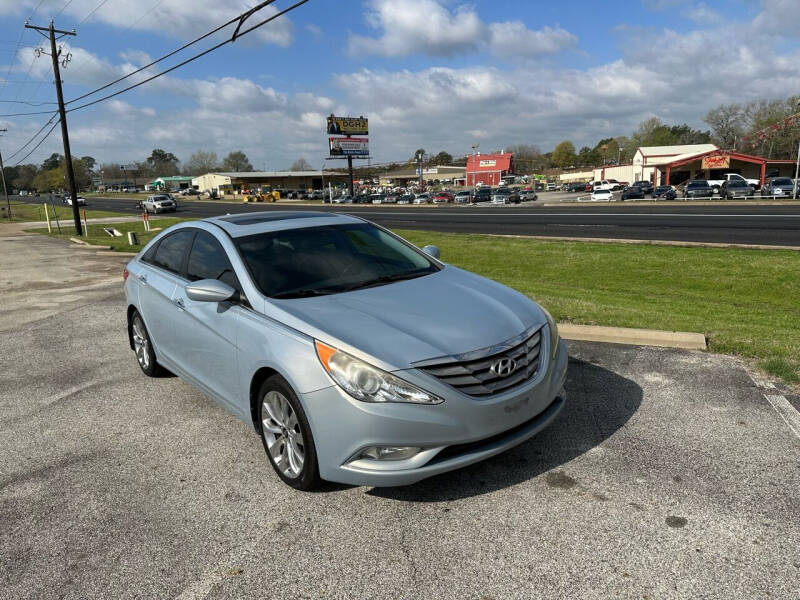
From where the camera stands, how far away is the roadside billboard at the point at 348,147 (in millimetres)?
84088

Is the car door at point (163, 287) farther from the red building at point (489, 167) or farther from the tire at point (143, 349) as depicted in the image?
the red building at point (489, 167)

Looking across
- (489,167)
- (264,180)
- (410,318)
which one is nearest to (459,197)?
(489,167)

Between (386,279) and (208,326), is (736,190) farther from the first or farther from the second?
(208,326)

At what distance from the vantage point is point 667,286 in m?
10.2

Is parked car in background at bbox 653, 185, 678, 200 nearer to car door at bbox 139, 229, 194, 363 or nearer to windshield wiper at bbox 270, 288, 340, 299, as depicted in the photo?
car door at bbox 139, 229, 194, 363

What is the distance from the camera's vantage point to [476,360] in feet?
9.97

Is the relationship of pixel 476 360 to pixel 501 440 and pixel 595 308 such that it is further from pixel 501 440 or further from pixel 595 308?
pixel 595 308

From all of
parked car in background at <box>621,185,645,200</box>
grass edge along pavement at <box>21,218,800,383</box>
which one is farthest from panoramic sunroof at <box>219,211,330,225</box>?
parked car in background at <box>621,185,645,200</box>

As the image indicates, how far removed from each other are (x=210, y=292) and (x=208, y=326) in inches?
16.0

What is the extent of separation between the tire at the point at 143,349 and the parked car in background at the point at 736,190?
1866 inches

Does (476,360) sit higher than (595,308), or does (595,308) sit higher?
(476,360)

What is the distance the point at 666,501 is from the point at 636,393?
1595 millimetres

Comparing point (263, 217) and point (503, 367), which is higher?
point (263, 217)

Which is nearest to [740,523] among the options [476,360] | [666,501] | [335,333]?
[666,501]
